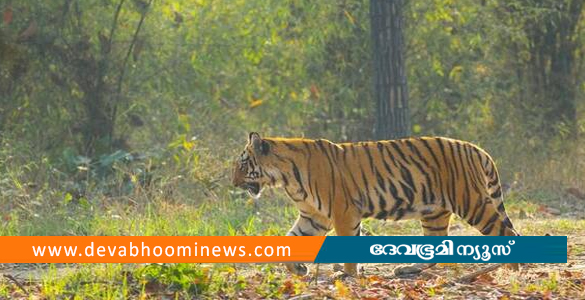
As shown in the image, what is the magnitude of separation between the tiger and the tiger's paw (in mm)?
422

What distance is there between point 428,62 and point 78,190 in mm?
5635

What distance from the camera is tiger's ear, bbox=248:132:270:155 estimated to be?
9711 millimetres

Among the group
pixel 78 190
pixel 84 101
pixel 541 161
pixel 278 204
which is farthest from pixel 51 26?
pixel 541 161

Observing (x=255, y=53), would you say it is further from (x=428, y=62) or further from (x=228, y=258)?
(x=228, y=258)

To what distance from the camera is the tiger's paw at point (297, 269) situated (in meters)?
9.08

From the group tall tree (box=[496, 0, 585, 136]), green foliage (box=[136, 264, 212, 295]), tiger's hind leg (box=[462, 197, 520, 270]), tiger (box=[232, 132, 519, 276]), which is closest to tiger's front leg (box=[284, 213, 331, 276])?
tiger (box=[232, 132, 519, 276])

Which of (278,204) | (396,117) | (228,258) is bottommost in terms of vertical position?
(228,258)

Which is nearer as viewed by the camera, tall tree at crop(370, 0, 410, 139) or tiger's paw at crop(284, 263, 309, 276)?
tiger's paw at crop(284, 263, 309, 276)

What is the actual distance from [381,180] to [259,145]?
921 millimetres

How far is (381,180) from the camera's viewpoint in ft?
31.7

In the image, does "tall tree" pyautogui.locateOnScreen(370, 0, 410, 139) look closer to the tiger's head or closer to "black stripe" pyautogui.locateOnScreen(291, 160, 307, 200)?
the tiger's head

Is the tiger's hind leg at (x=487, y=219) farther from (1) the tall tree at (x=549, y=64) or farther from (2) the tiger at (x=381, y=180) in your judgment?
(1) the tall tree at (x=549, y=64)

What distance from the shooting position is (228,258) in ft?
29.0

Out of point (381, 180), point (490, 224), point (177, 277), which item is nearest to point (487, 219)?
point (490, 224)
